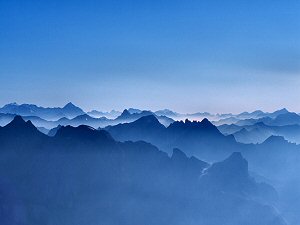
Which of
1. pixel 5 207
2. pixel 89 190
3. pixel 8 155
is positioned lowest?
pixel 5 207

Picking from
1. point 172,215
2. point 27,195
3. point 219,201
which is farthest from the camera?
point 219,201

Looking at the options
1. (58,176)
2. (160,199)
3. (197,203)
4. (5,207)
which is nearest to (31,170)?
(58,176)

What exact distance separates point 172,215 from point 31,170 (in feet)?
219

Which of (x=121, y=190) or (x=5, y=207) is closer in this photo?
(x=5, y=207)

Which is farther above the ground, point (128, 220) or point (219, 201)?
point (219, 201)

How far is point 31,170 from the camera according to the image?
604 ft

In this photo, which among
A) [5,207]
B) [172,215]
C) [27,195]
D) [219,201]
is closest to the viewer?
[5,207]

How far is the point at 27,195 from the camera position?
17312 centimetres

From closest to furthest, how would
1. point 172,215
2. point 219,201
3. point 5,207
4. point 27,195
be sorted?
point 5,207 → point 27,195 → point 172,215 → point 219,201

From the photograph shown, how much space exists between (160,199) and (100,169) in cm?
3200

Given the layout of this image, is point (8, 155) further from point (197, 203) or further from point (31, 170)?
point (197, 203)

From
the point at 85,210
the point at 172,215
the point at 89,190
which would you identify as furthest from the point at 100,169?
the point at 172,215

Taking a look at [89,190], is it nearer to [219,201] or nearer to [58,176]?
[58,176]

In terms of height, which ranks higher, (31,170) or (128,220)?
(31,170)
